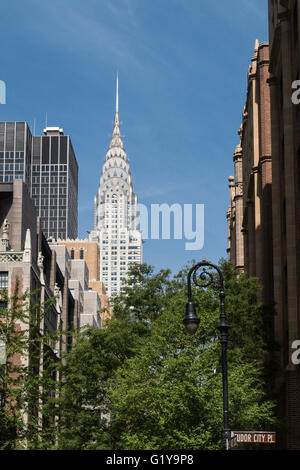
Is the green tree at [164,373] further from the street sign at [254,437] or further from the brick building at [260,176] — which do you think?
the street sign at [254,437]

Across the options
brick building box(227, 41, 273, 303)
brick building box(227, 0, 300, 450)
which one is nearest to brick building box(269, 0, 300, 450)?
brick building box(227, 0, 300, 450)

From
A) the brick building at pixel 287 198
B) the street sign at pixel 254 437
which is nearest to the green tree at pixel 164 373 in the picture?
the brick building at pixel 287 198

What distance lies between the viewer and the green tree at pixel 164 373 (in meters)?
40.6

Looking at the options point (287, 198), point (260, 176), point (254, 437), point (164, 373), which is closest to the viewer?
point (254, 437)

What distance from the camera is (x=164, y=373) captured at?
42531 millimetres

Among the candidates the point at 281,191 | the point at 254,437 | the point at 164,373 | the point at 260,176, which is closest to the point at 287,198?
the point at 281,191

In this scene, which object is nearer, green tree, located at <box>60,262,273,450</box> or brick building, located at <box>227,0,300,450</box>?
green tree, located at <box>60,262,273,450</box>

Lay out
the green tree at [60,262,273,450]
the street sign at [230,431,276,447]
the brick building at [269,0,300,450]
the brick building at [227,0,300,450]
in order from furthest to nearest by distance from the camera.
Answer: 1. the brick building at [227,0,300,450]
2. the brick building at [269,0,300,450]
3. the green tree at [60,262,273,450]
4. the street sign at [230,431,276,447]

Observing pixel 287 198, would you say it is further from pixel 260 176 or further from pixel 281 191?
pixel 260 176

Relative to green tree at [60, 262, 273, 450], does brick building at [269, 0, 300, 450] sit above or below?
above

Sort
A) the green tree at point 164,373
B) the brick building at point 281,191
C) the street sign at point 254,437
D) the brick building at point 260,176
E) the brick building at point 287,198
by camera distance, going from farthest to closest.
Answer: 1. the brick building at point 260,176
2. the brick building at point 281,191
3. the brick building at point 287,198
4. the green tree at point 164,373
5. the street sign at point 254,437

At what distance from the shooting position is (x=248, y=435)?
91.4ft

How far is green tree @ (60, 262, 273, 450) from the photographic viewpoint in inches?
1597

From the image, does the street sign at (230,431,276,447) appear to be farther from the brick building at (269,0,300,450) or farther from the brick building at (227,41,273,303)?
the brick building at (227,41,273,303)
